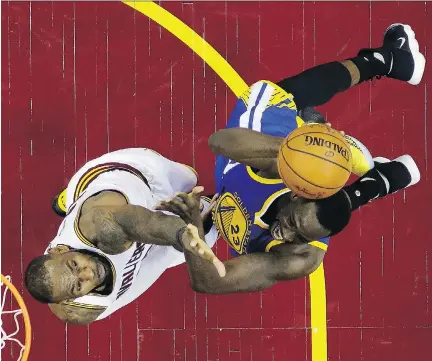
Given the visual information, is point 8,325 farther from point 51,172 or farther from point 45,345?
point 51,172

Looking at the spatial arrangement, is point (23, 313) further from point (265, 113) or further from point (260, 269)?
point (265, 113)

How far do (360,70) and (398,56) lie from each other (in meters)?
0.46

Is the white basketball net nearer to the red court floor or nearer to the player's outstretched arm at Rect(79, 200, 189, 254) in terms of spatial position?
the red court floor

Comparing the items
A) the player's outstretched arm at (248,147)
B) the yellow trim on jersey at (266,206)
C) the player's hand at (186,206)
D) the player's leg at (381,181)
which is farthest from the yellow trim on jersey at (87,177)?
the player's leg at (381,181)

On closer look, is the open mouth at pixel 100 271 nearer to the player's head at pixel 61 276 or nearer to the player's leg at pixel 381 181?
the player's head at pixel 61 276

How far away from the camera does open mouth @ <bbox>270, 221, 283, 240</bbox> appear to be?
11.1 ft

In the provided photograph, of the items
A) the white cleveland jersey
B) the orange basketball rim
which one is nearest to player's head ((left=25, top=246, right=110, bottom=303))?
the white cleveland jersey

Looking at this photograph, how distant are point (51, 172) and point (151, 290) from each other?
1.45 m

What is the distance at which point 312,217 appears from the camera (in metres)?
3.21

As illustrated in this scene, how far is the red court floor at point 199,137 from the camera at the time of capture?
5.35m

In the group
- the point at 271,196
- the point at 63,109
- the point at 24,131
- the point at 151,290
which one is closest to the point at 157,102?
the point at 63,109

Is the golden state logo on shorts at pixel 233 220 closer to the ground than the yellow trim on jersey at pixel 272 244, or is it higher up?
higher up

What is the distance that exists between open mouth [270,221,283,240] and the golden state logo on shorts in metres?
0.25

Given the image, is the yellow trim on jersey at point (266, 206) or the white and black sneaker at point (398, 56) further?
the white and black sneaker at point (398, 56)
